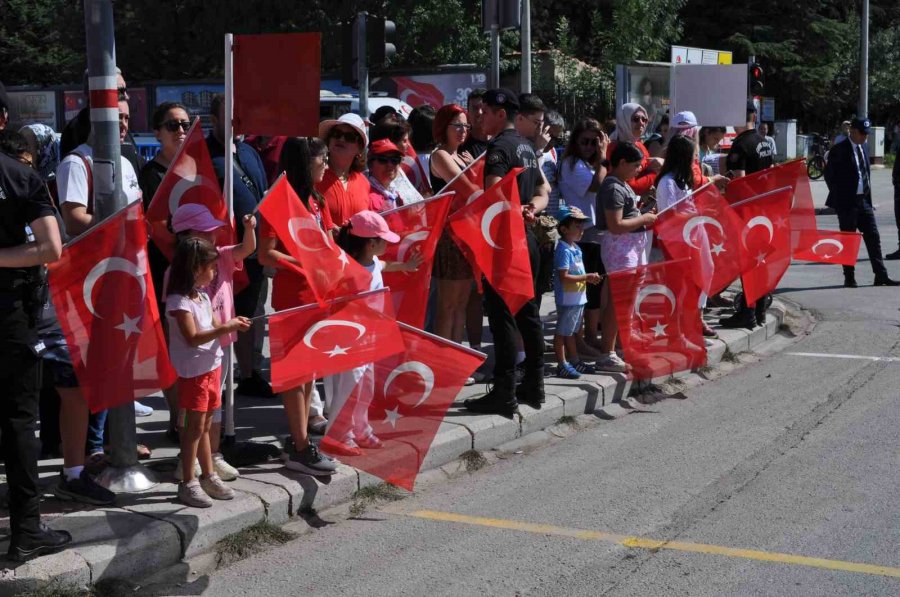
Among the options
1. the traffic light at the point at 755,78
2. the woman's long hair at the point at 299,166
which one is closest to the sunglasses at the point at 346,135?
the woman's long hair at the point at 299,166

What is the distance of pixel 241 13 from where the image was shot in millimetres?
33031

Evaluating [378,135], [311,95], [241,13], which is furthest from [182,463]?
[241,13]

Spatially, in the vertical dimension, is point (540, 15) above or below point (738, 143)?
above

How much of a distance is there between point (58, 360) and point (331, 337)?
1.32 m

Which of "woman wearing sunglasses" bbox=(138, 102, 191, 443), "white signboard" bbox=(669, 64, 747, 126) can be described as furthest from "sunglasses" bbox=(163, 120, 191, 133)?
"white signboard" bbox=(669, 64, 747, 126)

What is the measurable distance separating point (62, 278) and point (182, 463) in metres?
1.05

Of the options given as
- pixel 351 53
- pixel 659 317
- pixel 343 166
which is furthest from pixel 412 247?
pixel 351 53

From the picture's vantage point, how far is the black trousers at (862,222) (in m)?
13.5

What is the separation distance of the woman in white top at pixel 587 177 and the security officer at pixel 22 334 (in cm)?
500

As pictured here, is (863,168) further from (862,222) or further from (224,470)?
(224,470)

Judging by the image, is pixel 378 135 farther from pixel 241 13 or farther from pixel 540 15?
pixel 540 15

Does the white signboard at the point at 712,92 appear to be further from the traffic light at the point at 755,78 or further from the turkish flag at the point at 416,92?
the turkish flag at the point at 416,92

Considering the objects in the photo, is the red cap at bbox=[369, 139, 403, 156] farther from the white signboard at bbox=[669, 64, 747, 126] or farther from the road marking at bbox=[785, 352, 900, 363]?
the white signboard at bbox=[669, 64, 747, 126]

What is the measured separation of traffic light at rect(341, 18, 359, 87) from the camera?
461 inches
